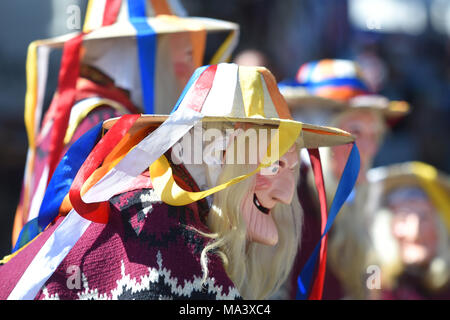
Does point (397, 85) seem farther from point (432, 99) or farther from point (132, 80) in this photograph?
point (132, 80)

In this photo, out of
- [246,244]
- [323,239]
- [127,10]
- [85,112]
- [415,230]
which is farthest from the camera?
[415,230]

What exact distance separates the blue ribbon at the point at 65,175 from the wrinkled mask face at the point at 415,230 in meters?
2.35

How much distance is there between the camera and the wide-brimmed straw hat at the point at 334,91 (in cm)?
370

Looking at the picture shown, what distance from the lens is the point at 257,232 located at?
2.00m

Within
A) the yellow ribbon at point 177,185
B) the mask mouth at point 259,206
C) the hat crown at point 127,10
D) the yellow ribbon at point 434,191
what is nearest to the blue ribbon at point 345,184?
the mask mouth at point 259,206

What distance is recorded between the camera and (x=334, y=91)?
3.86 metres

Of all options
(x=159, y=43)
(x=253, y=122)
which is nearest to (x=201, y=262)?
(x=253, y=122)

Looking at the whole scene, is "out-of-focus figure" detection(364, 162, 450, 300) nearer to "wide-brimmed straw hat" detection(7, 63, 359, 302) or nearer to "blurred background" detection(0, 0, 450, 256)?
"blurred background" detection(0, 0, 450, 256)

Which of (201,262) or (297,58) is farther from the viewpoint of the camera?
(297,58)

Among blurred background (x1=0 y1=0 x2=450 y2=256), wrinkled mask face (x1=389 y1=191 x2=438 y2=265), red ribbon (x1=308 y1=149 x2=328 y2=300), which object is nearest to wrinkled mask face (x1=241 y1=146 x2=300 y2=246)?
red ribbon (x1=308 y1=149 x2=328 y2=300)

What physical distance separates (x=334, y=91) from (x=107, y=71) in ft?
4.97

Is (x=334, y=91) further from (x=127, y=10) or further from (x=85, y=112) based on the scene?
(x=85, y=112)

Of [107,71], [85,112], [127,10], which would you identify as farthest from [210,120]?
[127,10]
